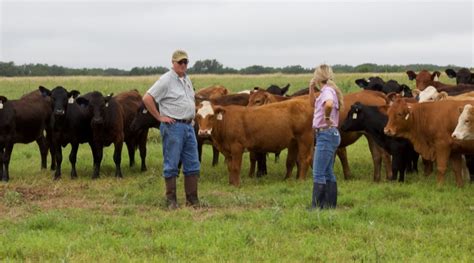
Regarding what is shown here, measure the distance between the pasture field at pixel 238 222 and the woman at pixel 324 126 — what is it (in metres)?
0.44

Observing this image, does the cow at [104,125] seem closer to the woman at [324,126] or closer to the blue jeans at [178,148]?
the blue jeans at [178,148]

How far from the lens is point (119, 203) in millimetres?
10219

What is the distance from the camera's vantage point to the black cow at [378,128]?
38.6ft

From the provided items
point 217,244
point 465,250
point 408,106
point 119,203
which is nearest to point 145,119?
point 119,203

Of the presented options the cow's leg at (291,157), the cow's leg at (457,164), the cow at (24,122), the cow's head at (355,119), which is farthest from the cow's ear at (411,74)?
the cow at (24,122)

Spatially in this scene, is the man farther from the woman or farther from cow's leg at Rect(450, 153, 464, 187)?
cow's leg at Rect(450, 153, 464, 187)

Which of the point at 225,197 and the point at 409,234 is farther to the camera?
the point at 225,197

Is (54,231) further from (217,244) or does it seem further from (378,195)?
(378,195)

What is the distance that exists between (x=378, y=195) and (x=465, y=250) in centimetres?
328

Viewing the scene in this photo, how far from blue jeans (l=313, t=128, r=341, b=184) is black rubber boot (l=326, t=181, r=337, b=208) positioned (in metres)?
0.22

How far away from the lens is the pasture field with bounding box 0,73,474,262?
22.7 feet

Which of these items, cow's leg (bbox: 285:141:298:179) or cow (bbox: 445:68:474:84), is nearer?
cow's leg (bbox: 285:141:298:179)

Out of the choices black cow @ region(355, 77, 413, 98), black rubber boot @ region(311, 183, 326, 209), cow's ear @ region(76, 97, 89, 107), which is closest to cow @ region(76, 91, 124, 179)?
cow's ear @ region(76, 97, 89, 107)

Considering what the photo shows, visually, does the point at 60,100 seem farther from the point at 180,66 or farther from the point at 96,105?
the point at 180,66
